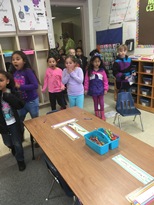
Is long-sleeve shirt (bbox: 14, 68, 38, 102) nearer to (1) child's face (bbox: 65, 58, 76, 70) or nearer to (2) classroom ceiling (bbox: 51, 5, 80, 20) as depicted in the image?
(1) child's face (bbox: 65, 58, 76, 70)

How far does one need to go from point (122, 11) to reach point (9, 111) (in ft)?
10.9

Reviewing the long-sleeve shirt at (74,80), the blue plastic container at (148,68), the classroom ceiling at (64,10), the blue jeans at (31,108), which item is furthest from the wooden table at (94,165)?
the classroom ceiling at (64,10)

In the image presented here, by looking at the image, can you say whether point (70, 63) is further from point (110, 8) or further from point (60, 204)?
point (110, 8)

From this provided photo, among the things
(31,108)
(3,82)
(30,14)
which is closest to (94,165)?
(3,82)

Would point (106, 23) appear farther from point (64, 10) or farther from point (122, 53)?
point (64, 10)

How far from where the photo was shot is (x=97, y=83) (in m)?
2.73

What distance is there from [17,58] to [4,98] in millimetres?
552

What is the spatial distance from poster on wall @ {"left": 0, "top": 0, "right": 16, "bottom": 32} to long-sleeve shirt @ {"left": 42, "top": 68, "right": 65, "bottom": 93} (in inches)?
41.8

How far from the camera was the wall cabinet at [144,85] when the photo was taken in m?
3.15

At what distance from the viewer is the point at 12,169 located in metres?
2.02

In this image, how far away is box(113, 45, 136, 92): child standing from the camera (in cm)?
316

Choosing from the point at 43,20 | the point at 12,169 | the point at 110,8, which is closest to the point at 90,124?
the point at 12,169

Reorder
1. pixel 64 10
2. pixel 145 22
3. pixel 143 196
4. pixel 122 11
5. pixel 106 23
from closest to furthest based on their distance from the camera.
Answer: pixel 143 196
pixel 145 22
pixel 122 11
pixel 106 23
pixel 64 10

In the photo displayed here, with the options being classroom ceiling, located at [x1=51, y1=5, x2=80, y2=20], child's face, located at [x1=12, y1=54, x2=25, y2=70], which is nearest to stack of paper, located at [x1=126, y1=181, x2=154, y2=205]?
child's face, located at [x1=12, y1=54, x2=25, y2=70]
